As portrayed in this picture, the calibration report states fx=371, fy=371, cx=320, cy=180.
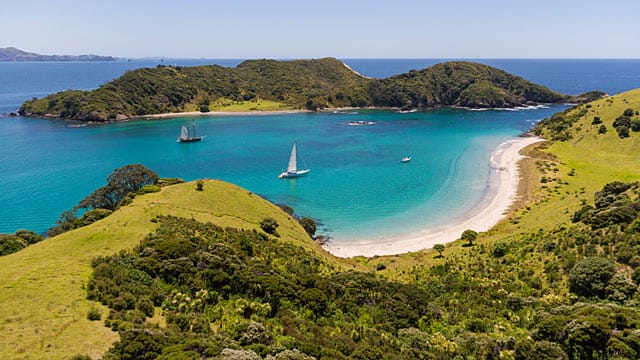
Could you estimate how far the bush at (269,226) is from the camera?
46594mm

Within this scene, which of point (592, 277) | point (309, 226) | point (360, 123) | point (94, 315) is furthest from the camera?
point (360, 123)

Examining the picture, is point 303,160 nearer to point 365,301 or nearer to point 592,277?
point 365,301

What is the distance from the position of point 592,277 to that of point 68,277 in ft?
130

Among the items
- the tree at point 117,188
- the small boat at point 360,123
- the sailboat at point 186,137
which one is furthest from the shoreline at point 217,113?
the tree at point 117,188

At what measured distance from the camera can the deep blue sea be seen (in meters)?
65.2

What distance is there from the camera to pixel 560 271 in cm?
3472

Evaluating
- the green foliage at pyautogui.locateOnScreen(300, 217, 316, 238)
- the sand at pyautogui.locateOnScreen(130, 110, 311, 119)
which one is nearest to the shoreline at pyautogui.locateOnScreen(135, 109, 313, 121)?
the sand at pyautogui.locateOnScreen(130, 110, 311, 119)

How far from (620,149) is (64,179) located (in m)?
133

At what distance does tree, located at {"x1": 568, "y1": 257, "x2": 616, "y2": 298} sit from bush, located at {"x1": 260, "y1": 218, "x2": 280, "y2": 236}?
31.2 metres

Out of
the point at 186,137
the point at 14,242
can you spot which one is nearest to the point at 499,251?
the point at 14,242

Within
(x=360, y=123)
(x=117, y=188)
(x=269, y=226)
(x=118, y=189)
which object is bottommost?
(x=269, y=226)

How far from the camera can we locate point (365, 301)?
97.1ft

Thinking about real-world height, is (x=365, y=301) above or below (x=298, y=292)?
below

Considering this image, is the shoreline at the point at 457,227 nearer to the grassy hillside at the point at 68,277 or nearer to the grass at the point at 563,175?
the grass at the point at 563,175
